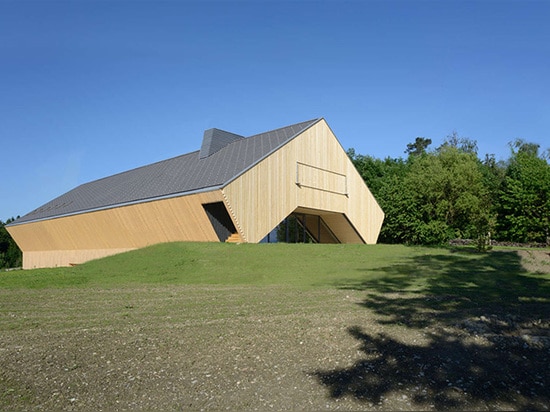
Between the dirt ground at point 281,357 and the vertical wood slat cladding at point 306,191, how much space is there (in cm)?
1562

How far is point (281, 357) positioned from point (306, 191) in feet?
80.3

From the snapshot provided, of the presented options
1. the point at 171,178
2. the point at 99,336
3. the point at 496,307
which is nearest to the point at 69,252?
the point at 171,178

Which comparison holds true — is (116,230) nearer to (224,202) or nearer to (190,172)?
(190,172)

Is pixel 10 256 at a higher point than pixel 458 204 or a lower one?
lower

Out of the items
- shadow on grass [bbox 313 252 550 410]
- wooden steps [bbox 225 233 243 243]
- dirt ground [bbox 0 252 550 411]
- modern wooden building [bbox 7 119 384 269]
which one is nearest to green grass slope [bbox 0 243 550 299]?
shadow on grass [bbox 313 252 550 410]

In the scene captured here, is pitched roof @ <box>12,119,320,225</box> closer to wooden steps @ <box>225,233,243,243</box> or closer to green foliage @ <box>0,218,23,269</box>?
wooden steps @ <box>225,233,243,243</box>

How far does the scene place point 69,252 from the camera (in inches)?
1489

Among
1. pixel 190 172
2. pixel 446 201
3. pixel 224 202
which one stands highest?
pixel 190 172

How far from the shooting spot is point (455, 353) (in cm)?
605

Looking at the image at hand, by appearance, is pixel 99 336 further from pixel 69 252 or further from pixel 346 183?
pixel 69 252

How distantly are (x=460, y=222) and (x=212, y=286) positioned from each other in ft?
116

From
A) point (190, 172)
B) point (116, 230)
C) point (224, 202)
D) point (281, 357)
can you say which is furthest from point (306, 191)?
point (281, 357)

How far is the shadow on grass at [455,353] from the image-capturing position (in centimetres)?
484

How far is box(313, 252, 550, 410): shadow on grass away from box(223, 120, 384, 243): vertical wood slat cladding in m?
14.7
